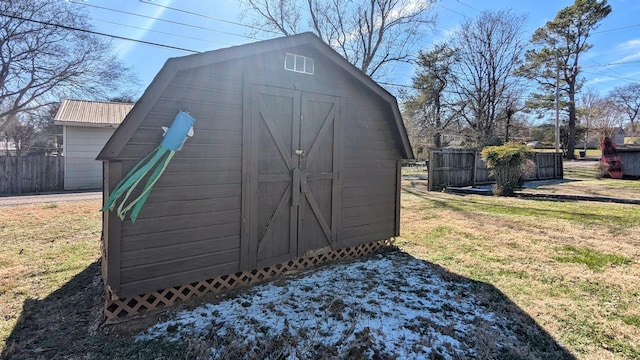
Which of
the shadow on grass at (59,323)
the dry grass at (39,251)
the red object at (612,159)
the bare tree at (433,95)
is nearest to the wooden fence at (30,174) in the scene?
the dry grass at (39,251)

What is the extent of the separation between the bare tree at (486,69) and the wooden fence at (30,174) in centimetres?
2571

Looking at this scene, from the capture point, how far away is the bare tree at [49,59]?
43.9 ft

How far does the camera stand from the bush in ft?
34.7

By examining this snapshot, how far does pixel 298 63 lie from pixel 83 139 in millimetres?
11651

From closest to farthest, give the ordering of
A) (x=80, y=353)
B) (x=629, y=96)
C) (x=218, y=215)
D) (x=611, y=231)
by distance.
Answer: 1. (x=80, y=353)
2. (x=218, y=215)
3. (x=611, y=231)
4. (x=629, y=96)

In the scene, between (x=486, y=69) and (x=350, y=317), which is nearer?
(x=350, y=317)

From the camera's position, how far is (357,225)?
15.7 feet

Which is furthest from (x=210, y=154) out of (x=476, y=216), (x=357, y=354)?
(x=476, y=216)

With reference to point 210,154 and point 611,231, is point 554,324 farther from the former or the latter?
point 611,231

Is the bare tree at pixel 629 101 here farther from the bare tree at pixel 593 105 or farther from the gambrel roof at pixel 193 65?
the gambrel roof at pixel 193 65

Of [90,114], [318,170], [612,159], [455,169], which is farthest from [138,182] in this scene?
[612,159]

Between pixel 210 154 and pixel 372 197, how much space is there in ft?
8.48

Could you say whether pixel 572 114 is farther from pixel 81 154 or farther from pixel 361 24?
pixel 81 154

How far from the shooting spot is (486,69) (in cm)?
2530
